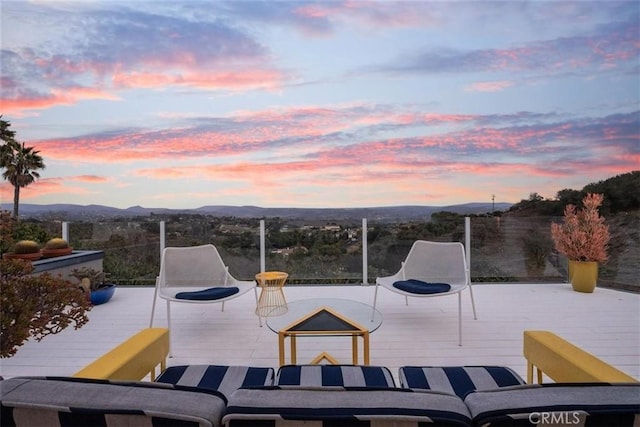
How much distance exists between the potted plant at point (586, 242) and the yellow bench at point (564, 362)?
13.7 feet

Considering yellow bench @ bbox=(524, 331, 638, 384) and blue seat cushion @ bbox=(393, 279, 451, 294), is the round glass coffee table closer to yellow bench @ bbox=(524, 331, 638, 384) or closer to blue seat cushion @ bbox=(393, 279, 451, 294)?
blue seat cushion @ bbox=(393, 279, 451, 294)

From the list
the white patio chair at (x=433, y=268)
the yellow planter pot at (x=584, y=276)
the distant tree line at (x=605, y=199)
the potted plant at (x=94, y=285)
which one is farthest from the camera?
the distant tree line at (x=605, y=199)

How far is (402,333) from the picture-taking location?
3590mm

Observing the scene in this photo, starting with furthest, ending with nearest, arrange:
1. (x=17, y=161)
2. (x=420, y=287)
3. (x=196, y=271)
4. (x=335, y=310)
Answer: (x=17, y=161)
(x=196, y=271)
(x=420, y=287)
(x=335, y=310)

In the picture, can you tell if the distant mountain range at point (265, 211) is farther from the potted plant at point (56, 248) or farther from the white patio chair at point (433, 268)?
the white patio chair at point (433, 268)

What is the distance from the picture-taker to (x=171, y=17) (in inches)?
210

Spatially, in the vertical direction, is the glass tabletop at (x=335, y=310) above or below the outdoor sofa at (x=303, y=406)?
below

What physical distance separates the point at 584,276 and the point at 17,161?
9093mm

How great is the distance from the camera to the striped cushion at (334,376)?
1702 mm

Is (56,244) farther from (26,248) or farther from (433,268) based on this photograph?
(433,268)

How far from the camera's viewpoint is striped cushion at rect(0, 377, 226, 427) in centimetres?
88

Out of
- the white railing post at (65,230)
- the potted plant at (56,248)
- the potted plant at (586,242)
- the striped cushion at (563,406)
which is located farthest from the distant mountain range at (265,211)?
the striped cushion at (563,406)

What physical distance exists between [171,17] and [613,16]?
21.6 ft

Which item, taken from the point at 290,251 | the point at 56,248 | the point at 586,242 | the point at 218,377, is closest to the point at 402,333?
the point at 218,377
